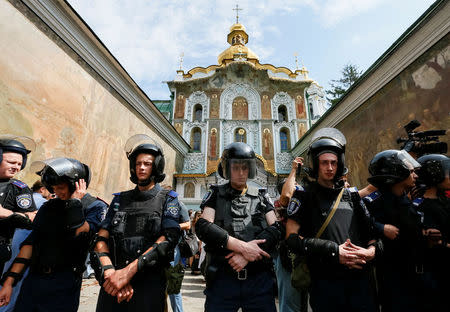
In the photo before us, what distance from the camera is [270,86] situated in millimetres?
19406

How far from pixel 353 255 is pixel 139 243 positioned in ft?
5.97

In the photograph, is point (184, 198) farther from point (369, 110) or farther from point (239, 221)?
point (239, 221)

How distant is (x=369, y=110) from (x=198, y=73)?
15.3m

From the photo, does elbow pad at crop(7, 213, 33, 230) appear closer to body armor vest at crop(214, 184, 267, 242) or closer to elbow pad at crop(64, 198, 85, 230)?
elbow pad at crop(64, 198, 85, 230)

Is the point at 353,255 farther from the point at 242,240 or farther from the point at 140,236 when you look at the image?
the point at 140,236

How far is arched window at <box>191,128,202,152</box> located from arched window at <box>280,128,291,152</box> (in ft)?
22.2

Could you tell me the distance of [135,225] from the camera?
83.4 inches

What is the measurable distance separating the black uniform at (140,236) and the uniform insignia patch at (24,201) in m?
1.17

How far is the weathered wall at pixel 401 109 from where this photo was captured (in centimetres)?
543

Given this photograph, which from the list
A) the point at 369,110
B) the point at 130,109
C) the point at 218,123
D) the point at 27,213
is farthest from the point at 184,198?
the point at 27,213

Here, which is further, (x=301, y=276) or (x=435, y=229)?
(x=435, y=229)

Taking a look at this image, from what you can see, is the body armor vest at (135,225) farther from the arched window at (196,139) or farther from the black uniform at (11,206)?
the arched window at (196,139)

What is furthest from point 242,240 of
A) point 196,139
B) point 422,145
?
point 196,139

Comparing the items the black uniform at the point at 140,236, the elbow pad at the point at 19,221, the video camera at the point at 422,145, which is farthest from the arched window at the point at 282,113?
the elbow pad at the point at 19,221
